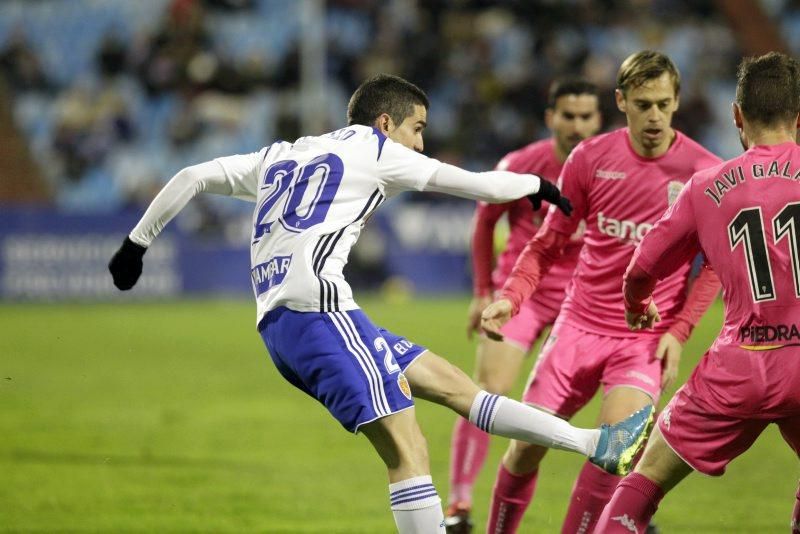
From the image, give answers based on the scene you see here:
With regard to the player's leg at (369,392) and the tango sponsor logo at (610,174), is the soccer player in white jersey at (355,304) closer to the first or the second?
the player's leg at (369,392)

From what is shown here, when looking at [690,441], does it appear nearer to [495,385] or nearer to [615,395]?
[615,395]

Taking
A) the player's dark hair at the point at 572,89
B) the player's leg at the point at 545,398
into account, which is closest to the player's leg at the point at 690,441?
the player's leg at the point at 545,398

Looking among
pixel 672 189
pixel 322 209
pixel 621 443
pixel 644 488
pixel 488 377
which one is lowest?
pixel 644 488

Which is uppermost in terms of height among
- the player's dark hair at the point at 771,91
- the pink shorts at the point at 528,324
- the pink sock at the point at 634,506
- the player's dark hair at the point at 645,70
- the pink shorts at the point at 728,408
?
the player's dark hair at the point at 645,70

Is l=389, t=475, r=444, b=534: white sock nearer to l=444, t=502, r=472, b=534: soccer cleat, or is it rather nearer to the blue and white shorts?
the blue and white shorts

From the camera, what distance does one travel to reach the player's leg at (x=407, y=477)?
4977 mm

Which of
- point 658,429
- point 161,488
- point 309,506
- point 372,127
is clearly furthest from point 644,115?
point 161,488

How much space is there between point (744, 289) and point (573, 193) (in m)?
1.73

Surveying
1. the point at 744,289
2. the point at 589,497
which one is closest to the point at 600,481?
the point at 589,497

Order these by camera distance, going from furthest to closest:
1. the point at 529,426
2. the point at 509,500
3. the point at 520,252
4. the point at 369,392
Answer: the point at 520,252 < the point at 509,500 < the point at 529,426 < the point at 369,392

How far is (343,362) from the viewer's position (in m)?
4.97

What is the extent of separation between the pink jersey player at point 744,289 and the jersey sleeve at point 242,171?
179 centimetres

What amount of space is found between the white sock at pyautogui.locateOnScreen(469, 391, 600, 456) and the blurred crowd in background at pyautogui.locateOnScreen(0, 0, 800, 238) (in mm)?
18744

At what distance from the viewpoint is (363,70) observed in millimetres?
25125
